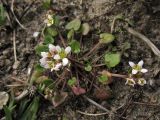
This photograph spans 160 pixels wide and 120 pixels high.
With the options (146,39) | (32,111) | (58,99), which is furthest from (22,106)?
(146,39)

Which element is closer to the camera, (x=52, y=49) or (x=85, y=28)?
(x=52, y=49)

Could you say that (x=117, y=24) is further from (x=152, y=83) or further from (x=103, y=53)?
(x=152, y=83)

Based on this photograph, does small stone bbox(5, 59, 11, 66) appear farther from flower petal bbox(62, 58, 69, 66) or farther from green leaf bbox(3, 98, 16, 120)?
flower petal bbox(62, 58, 69, 66)

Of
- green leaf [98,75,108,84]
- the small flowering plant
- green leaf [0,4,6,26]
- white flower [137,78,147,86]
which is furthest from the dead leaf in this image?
green leaf [0,4,6,26]

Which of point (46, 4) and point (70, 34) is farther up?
point (46, 4)

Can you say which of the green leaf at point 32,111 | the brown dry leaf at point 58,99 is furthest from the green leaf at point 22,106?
the brown dry leaf at point 58,99

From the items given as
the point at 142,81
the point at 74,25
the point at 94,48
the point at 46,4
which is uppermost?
the point at 46,4

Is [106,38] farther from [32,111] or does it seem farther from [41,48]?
[32,111]
